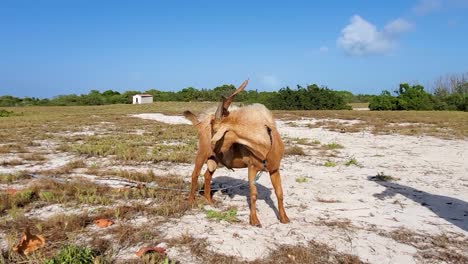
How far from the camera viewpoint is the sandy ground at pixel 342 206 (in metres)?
4.41

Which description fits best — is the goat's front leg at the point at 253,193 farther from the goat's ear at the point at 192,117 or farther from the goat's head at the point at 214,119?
the goat's ear at the point at 192,117

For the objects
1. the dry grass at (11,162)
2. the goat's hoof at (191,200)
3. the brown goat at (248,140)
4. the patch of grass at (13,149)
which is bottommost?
the goat's hoof at (191,200)

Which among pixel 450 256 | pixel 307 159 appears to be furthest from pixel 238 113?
pixel 307 159

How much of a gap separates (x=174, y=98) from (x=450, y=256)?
65.2 m

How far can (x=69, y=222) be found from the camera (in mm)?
4770

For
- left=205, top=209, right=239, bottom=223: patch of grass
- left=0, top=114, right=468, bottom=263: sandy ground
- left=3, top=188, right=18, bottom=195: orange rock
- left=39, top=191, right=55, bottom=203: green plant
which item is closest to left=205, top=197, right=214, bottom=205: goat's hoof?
left=0, top=114, right=468, bottom=263: sandy ground

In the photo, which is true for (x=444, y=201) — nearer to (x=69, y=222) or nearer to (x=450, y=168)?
(x=450, y=168)

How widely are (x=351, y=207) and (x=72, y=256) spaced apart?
4391 mm

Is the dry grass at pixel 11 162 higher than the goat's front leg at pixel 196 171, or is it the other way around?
the goat's front leg at pixel 196 171

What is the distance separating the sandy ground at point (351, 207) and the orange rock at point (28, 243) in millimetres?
1521

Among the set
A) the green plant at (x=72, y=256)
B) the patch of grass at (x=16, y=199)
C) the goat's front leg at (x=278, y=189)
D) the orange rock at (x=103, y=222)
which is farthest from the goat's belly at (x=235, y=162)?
the patch of grass at (x=16, y=199)

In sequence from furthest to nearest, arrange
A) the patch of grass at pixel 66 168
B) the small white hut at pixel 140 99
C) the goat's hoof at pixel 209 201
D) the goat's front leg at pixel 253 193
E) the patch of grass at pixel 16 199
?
the small white hut at pixel 140 99 < the patch of grass at pixel 66 168 < the goat's hoof at pixel 209 201 < the patch of grass at pixel 16 199 < the goat's front leg at pixel 253 193

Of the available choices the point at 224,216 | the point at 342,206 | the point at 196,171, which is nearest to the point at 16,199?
the point at 196,171

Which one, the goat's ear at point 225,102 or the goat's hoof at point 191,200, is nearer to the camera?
the goat's ear at point 225,102
